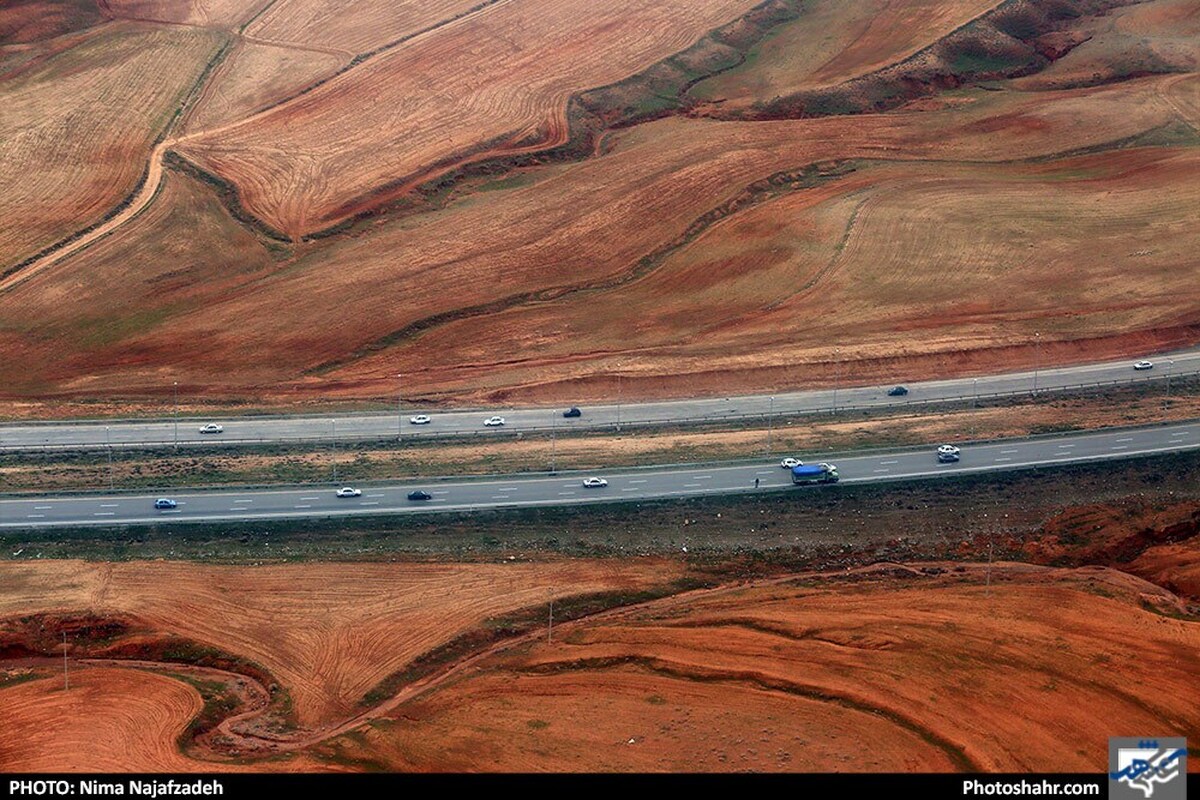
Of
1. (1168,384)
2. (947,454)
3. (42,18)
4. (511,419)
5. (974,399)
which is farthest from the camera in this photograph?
(42,18)

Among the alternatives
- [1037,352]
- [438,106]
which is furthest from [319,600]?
[438,106]

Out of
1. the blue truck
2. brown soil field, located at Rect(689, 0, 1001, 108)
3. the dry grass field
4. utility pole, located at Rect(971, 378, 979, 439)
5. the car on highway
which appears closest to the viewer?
the blue truck

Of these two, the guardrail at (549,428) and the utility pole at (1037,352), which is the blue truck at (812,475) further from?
the utility pole at (1037,352)

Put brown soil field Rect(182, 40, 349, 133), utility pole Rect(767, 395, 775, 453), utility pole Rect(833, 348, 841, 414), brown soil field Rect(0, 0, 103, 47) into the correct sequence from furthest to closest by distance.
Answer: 1. brown soil field Rect(0, 0, 103, 47)
2. brown soil field Rect(182, 40, 349, 133)
3. utility pole Rect(833, 348, 841, 414)
4. utility pole Rect(767, 395, 775, 453)

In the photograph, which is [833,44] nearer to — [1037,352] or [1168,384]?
[1037,352]

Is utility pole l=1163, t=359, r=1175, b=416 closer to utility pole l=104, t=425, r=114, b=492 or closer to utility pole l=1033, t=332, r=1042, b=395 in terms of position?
utility pole l=1033, t=332, r=1042, b=395

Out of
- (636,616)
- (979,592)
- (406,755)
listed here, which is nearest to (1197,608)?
(979,592)

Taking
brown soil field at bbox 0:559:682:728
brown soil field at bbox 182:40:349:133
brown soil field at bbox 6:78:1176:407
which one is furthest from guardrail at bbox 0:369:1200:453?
brown soil field at bbox 182:40:349:133
